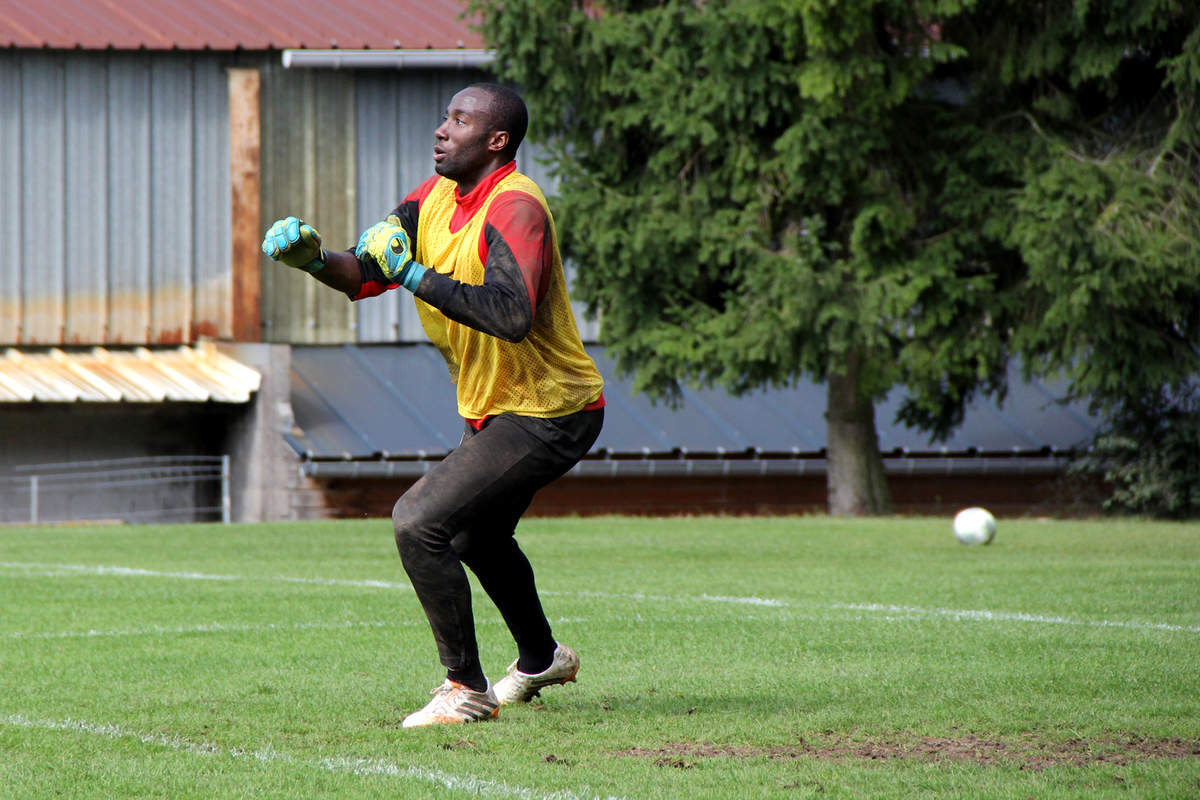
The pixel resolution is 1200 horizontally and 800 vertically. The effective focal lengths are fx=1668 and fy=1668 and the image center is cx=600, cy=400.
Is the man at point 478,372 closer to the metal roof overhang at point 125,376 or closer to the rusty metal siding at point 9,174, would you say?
the metal roof overhang at point 125,376

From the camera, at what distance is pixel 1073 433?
103 ft

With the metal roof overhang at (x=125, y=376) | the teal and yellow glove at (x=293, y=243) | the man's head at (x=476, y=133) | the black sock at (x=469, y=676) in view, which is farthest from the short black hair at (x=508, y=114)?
the metal roof overhang at (x=125, y=376)

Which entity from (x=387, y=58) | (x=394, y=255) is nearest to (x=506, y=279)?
(x=394, y=255)

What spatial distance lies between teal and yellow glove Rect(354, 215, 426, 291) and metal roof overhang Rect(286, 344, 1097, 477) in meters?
22.6

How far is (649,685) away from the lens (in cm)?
694

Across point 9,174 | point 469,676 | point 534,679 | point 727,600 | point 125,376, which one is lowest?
point 727,600

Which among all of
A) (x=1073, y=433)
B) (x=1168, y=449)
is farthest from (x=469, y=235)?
(x=1073, y=433)

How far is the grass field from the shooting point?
16.2ft

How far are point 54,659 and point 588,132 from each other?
17335 mm

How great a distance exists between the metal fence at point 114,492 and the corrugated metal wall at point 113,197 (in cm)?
222

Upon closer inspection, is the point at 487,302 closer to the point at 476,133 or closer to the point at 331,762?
the point at 476,133

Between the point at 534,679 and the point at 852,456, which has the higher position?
the point at 534,679

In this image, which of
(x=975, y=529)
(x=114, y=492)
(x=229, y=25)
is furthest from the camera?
(x=229, y=25)

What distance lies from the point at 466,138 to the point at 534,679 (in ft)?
6.86
